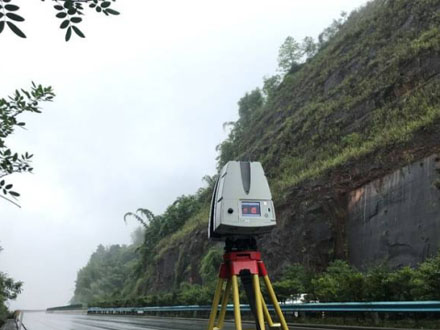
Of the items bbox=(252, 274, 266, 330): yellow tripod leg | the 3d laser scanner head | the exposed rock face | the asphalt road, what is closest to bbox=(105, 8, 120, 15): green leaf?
the 3d laser scanner head

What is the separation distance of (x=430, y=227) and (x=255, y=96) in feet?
209

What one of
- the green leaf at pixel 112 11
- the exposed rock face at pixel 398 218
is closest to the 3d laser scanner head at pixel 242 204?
the green leaf at pixel 112 11

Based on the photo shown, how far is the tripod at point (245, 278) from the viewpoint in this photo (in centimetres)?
376

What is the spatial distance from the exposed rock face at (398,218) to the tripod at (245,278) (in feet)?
47.6

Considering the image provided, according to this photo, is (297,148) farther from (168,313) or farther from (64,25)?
(64,25)

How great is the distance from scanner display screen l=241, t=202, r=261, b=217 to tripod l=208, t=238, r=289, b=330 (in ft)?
1.26

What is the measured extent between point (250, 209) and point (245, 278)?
2.18 feet

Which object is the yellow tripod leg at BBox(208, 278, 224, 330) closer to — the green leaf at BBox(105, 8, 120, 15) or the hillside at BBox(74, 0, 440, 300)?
the green leaf at BBox(105, 8, 120, 15)

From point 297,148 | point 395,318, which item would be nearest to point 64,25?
point 395,318

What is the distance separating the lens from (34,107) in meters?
5.16

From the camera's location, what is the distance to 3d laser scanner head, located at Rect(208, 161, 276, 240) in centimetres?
373

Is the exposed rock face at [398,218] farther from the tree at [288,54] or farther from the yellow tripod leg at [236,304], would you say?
the tree at [288,54]

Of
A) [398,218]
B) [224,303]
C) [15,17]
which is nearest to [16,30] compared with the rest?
[15,17]

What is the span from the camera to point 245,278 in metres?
3.98
